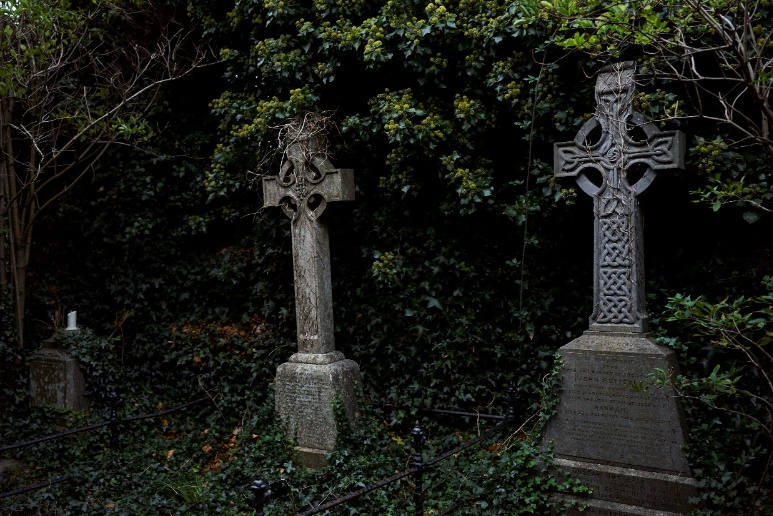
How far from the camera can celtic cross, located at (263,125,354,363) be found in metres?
6.75

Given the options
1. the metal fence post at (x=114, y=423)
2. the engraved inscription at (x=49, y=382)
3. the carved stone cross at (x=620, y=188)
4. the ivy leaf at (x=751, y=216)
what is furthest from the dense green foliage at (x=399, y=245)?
the carved stone cross at (x=620, y=188)

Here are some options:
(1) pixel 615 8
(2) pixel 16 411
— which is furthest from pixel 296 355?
(1) pixel 615 8

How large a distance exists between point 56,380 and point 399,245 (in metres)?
4.33

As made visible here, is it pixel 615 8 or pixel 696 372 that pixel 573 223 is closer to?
pixel 696 372

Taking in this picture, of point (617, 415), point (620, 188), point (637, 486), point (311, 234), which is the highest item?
point (620, 188)

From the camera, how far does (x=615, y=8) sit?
13.2 feet

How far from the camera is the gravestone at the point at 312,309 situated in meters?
6.55

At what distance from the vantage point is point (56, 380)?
25.0ft

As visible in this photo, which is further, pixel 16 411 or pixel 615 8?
pixel 16 411

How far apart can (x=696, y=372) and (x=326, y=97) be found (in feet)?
16.2

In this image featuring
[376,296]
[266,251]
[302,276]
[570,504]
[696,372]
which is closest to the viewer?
[570,504]

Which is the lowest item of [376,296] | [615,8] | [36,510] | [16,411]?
[36,510]

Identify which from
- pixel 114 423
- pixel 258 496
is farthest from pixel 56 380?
pixel 258 496

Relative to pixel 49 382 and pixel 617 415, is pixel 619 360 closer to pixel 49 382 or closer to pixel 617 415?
pixel 617 415
